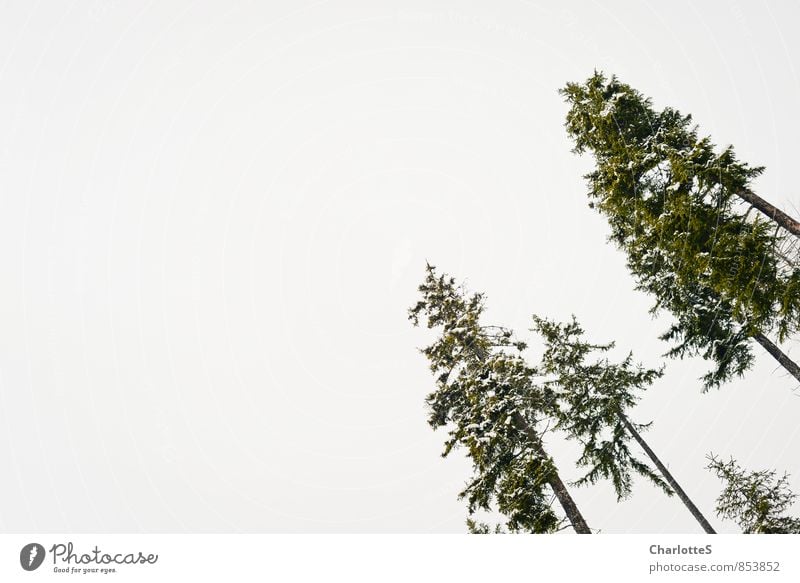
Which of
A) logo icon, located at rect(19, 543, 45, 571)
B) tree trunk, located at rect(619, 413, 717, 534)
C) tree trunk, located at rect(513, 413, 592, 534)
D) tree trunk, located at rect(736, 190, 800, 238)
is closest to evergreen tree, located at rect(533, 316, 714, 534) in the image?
tree trunk, located at rect(619, 413, 717, 534)

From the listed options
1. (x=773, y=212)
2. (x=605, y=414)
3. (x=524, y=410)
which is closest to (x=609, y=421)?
(x=605, y=414)

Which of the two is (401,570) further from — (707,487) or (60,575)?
(707,487)

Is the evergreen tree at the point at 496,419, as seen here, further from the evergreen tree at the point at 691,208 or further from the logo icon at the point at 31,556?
the logo icon at the point at 31,556

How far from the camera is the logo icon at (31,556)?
5812 millimetres

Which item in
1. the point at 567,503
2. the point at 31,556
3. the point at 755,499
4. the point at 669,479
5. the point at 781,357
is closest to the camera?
the point at 31,556

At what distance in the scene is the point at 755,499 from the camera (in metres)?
13.1

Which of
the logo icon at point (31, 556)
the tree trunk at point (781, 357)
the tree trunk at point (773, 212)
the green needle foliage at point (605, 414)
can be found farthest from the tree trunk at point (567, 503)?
the logo icon at point (31, 556)

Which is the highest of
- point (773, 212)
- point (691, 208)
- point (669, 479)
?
point (691, 208)

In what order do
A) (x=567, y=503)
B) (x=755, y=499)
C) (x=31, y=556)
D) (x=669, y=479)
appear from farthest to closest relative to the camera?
(x=755, y=499) → (x=669, y=479) → (x=567, y=503) → (x=31, y=556)

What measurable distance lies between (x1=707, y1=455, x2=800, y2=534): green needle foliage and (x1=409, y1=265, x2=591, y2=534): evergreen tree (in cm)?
814

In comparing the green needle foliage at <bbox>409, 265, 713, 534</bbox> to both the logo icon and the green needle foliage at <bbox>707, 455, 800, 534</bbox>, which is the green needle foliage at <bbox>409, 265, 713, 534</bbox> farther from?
the logo icon

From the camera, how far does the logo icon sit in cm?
581

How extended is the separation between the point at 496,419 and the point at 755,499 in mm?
10464

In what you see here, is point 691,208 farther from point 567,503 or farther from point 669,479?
point 669,479
